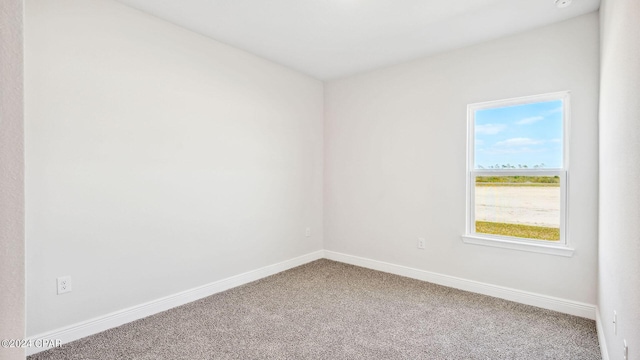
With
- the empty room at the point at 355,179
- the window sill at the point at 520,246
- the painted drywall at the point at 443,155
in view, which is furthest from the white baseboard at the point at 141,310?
the window sill at the point at 520,246

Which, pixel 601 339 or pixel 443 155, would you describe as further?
pixel 443 155

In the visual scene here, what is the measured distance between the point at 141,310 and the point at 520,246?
3.41 meters

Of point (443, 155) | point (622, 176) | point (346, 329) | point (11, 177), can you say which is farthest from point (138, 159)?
point (622, 176)

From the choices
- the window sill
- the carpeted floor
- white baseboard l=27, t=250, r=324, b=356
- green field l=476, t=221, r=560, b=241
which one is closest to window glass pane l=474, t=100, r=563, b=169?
green field l=476, t=221, r=560, b=241

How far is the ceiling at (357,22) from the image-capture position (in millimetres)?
2396

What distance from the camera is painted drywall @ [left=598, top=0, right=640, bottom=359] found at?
1189mm

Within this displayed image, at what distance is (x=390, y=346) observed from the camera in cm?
213

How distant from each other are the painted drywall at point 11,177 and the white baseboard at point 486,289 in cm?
337

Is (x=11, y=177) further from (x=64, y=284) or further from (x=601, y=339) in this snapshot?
(x=601, y=339)

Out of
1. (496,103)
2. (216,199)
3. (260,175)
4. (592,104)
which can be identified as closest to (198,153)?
(216,199)

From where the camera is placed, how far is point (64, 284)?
2.13 metres

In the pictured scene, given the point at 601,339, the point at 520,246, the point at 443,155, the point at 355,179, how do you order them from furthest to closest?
the point at 355,179 < the point at 443,155 < the point at 520,246 < the point at 601,339

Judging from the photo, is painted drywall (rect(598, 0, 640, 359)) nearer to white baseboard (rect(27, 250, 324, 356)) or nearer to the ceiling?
the ceiling

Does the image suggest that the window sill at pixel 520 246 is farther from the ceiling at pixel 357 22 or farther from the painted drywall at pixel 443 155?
the ceiling at pixel 357 22
